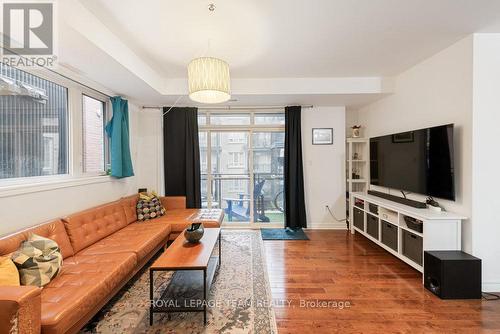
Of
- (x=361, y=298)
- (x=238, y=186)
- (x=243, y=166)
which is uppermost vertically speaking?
(x=243, y=166)

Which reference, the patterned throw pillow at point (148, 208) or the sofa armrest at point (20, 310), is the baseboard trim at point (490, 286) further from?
the patterned throw pillow at point (148, 208)

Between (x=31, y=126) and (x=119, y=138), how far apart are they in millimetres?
1146

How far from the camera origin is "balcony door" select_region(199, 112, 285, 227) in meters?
4.66

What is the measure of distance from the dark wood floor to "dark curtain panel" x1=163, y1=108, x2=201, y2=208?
1.85m

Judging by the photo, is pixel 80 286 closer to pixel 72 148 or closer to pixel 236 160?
pixel 72 148

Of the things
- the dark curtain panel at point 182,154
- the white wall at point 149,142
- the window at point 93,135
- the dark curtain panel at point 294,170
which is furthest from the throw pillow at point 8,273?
the dark curtain panel at point 294,170

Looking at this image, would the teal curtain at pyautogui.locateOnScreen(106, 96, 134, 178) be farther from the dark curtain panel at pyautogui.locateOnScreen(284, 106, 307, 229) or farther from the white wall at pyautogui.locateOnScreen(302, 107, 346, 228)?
the white wall at pyautogui.locateOnScreen(302, 107, 346, 228)

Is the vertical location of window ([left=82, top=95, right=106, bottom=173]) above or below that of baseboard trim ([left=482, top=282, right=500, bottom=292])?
above

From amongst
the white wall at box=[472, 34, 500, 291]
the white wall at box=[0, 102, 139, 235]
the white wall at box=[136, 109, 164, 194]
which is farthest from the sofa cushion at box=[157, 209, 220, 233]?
the white wall at box=[472, 34, 500, 291]

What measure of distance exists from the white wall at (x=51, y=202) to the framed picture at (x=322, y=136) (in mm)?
3473

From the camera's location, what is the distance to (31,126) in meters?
2.45

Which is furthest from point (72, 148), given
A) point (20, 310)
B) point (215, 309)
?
point (215, 309)

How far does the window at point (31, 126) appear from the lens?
221 cm

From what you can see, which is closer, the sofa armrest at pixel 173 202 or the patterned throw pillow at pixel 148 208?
the patterned throw pillow at pixel 148 208
